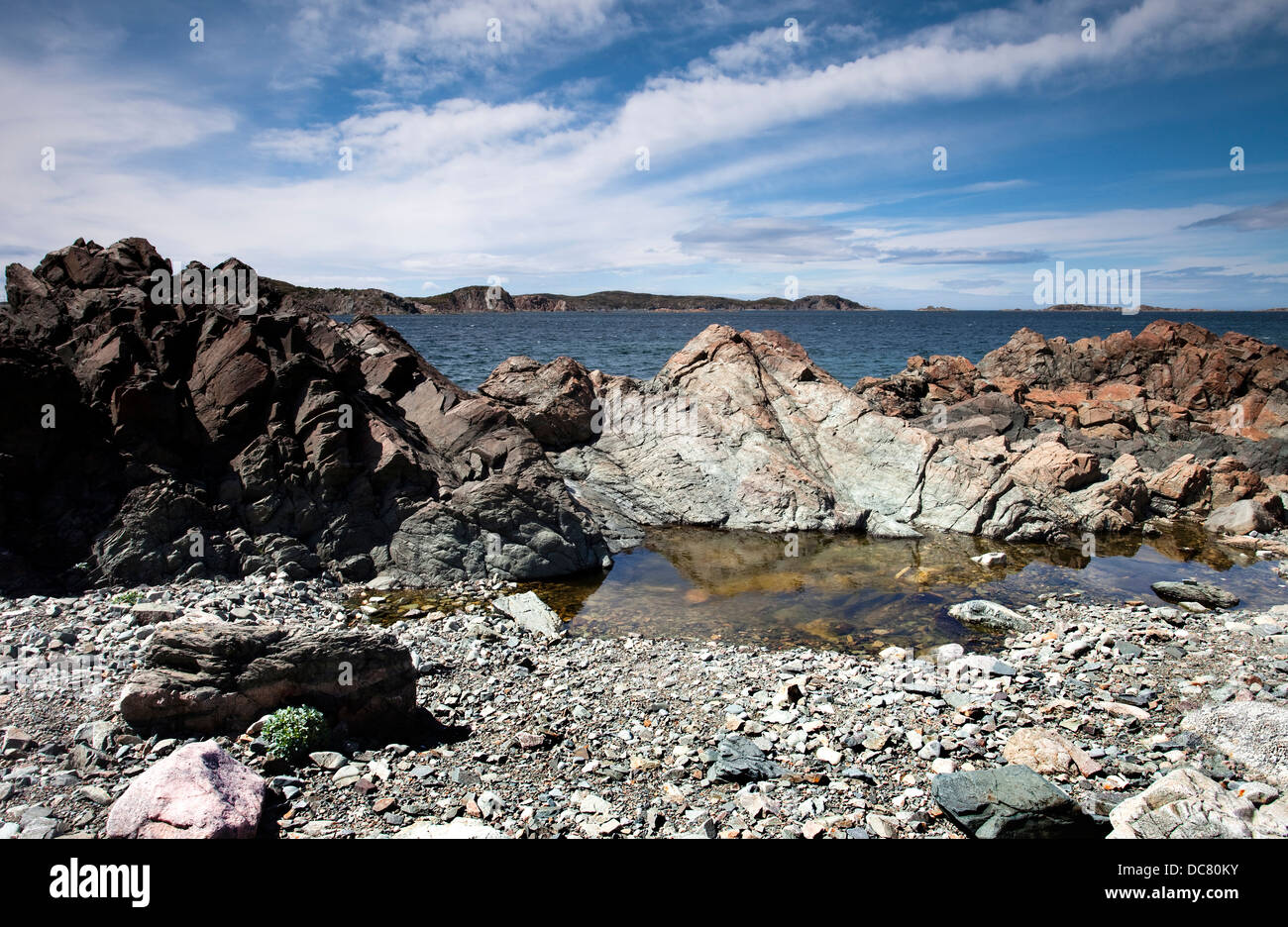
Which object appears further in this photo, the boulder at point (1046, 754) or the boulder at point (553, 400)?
the boulder at point (553, 400)

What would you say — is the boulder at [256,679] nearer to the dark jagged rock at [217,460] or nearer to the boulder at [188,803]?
the boulder at [188,803]

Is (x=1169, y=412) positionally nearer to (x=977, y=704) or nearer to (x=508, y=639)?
Result: (x=977, y=704)

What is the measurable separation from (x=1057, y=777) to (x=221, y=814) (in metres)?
11.4

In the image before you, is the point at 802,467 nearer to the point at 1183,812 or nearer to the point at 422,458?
the point at 422,458

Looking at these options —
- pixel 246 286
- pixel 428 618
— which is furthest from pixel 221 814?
pixel 246 286

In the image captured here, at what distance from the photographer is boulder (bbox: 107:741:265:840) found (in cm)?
798

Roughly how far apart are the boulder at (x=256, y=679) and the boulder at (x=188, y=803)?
185 cm

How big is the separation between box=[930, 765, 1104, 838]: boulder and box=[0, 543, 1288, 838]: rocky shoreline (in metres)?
0.03

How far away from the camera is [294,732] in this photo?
1030 centimetres

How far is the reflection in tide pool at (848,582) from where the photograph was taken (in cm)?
1759

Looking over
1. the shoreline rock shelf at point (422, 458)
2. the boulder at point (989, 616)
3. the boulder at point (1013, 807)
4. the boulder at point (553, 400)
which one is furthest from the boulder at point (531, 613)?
the boulder at point (553, 400)

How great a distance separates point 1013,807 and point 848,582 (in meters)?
12.1

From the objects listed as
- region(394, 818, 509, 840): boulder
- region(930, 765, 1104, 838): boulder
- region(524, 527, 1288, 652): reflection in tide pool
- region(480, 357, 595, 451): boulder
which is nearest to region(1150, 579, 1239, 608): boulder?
region(524, 527, 1288, 652): reflection in tide pool

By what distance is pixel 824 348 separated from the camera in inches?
4358
